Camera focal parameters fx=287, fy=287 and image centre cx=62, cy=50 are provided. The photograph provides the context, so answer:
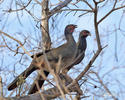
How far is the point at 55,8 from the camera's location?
6176 mm

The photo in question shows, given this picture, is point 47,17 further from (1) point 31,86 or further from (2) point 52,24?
(1) point 31,86

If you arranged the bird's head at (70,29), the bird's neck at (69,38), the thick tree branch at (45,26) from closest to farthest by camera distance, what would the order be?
the thick tree branch at (45,26)
the bird's neck at (69,38)
the bird's head at (70,29)

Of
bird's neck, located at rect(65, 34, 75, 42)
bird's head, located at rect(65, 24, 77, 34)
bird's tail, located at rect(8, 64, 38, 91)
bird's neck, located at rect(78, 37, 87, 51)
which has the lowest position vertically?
bird's tail, located at rect(8, 64, 38, 91)

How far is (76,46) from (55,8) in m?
0.93

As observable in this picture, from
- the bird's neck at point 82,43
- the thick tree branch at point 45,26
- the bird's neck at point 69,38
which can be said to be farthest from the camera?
the bird's neck at point 82,43

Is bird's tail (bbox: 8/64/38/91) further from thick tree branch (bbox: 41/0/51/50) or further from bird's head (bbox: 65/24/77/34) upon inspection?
bird's head (bbox: 65/24/77/34)

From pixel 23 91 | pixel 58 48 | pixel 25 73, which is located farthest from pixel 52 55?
pixel 23 91

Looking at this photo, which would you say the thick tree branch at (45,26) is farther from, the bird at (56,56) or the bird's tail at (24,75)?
the bird's tail at (24,75)

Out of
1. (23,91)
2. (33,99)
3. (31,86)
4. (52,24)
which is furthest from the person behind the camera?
Result: (52,24)

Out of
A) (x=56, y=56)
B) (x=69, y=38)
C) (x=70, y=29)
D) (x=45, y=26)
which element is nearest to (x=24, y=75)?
(x=56, y=56)

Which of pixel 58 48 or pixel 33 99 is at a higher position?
pixel 58 48

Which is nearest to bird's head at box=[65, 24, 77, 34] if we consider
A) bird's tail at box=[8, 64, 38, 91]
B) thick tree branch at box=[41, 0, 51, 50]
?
thick tree branch at box=[41, 0, 51, 50]

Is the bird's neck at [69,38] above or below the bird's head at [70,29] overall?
below

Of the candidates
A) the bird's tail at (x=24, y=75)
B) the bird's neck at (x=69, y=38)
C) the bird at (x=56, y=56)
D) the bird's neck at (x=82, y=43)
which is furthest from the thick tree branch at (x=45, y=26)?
the bird's neck at (x=82, y=43)
